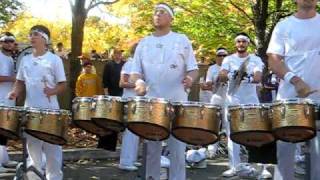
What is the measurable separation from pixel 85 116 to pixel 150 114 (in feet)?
3.31

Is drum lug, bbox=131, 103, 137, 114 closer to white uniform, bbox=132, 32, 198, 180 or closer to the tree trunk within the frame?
white uniform, bbox=132, 32, 198, 180

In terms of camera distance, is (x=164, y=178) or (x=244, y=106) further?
(x=164, y=178)

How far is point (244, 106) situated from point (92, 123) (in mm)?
1718

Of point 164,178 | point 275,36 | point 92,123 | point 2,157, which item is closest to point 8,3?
point 2,157

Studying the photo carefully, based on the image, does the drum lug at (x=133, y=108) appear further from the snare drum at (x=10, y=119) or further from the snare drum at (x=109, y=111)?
the snare drum at (x=10, y=119)

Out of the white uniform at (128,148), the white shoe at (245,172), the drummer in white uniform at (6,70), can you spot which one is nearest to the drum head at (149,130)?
the white shoe at (245,172)

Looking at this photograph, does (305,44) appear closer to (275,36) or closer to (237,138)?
(275,36)

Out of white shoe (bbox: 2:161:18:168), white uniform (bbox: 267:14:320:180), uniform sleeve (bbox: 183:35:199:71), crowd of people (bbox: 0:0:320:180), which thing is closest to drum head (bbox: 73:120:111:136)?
crowd of people (bbox: 0:0:320:180)

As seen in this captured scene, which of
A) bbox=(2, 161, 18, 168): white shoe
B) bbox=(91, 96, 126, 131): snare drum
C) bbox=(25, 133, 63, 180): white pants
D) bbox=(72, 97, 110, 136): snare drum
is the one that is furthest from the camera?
bbox=(2, 161, 18, 168): white shoe

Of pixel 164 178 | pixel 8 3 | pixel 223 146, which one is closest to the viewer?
pixel 164 178

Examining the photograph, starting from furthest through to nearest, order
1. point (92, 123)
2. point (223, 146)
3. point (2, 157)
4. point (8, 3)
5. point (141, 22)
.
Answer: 1. point (141, 22)
2. point (8, 3)
3. point (223, 146)
4. point (2, 157)
5. point (92, 123)

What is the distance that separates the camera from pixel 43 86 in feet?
23.6

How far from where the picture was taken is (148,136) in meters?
5.94

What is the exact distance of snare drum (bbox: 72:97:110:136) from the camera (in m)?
6.23
